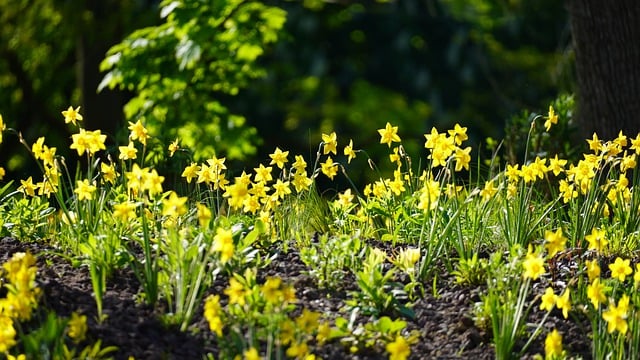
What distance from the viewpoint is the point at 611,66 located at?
6910mm

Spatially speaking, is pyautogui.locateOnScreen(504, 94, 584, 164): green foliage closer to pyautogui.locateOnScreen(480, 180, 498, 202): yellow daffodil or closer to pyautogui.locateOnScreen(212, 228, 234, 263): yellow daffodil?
pyautogui.locateOnScreen(480, 180, 498, 202): yellow daffodil

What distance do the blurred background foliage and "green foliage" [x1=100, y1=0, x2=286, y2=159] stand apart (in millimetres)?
1819

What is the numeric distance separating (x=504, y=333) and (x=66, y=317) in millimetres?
1463

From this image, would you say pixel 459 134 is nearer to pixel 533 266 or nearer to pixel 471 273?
pixel 471 273

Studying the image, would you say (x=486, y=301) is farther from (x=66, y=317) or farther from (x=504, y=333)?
(x=66, y=317)

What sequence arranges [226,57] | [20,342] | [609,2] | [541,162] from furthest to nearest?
[226,57] < [609,2] < [541,162] < [20,342]

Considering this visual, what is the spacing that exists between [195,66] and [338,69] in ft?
24.8

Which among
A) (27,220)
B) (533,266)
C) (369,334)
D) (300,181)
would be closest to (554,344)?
(533,266)

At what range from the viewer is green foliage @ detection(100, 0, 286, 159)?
7.93 metres

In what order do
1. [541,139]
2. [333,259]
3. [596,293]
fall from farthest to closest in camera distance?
1. [541,139]
2. [333,259]
3. [596,293]

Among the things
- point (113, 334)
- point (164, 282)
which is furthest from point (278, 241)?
point (113, 334)

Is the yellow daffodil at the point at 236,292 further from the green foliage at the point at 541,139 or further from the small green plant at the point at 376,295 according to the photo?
the green foliage at the point at 541,139

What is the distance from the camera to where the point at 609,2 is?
6.83 metres

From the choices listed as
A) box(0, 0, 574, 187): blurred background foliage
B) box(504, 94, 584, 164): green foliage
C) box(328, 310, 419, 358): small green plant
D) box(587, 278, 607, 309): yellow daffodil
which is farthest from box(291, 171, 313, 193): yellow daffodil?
box(0, 0, 574, 187): blurred background foliage
